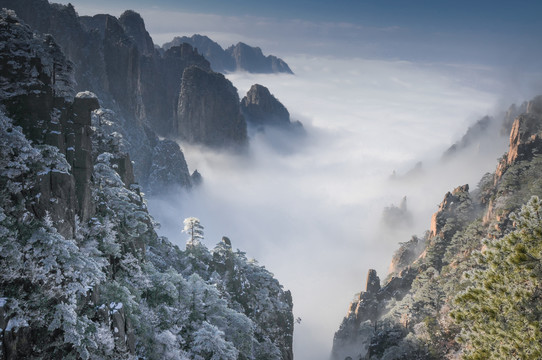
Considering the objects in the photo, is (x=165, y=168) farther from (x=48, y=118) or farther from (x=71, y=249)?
(x=71, y=249)

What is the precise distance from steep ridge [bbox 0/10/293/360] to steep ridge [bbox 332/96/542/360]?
21396 mm

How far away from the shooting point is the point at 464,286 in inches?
1955

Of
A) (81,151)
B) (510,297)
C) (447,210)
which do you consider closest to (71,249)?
(81,151)

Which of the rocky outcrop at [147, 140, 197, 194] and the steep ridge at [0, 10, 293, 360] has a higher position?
the rocky outcrop at [147, 140, 197, 194]

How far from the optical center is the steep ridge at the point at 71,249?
2083 cm

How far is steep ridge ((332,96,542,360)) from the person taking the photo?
15.2 meters

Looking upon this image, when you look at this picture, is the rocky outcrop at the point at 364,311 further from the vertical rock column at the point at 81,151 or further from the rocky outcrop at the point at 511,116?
the rocky outcrop at the point at 511,116

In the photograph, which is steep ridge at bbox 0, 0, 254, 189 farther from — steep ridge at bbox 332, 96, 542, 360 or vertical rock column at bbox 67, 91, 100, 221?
vertical rock column at bbox 67, 91, 100, 221

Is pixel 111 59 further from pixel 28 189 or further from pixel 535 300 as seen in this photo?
pixel 535 300

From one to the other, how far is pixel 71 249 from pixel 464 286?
160 feet

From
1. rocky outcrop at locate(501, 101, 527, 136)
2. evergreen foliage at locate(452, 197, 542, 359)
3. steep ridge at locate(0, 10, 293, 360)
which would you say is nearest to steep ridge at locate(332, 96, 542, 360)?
evergreen foliage at locate(452, 197, 542, 359)

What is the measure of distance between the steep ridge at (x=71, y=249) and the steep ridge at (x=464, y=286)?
21396mm

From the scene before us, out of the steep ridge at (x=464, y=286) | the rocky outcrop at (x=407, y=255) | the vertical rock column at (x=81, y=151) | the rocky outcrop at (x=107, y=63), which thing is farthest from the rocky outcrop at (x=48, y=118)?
the rocky outcrop at (x=107, y=63)

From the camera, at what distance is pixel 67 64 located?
121 feet
